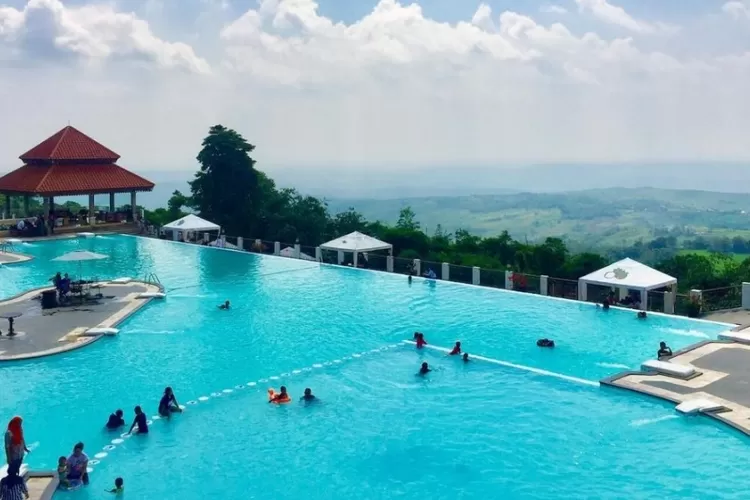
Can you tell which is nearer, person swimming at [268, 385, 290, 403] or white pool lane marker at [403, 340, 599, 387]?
person swimming at [268, 385, 290, 403]

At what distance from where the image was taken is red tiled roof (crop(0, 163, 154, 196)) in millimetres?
40000

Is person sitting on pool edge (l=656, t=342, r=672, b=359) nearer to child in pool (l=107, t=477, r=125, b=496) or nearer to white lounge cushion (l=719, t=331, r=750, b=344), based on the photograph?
white lounge cushion (l=719, t=331, r=750, b=344)

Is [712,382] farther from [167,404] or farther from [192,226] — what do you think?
[192,226]

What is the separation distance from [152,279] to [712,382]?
2073 cm

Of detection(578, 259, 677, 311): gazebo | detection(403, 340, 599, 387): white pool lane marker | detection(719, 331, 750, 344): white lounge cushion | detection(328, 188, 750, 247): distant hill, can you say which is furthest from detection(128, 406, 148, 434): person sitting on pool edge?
detection(328, 188, 750, 247): distant hill

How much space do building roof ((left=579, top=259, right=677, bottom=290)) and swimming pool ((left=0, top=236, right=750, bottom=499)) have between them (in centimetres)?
103

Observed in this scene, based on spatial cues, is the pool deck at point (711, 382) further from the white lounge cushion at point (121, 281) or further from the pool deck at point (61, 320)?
the white lounge cushion at point (121, 281)

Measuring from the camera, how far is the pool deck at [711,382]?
46.7ft

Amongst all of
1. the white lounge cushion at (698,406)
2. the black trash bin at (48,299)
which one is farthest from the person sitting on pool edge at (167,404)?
the black trash bin at (48,299)

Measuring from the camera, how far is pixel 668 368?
16453 millimetres

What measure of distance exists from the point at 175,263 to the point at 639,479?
2535 cm

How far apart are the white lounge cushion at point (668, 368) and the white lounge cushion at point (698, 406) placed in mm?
1663

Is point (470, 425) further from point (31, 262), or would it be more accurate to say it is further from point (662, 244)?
point (662, 244)

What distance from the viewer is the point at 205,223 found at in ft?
127
